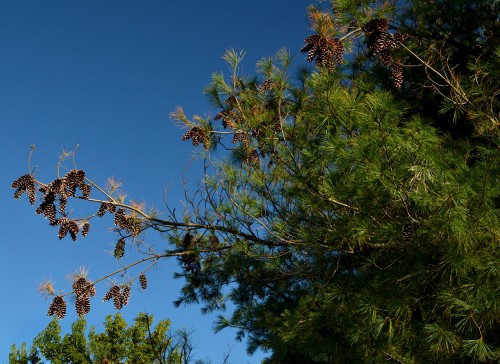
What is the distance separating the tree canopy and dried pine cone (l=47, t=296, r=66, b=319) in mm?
13

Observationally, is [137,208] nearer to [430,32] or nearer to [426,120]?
[426,120]

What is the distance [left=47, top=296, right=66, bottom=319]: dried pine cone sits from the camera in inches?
208

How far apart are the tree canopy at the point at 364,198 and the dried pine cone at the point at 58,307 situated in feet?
0.04

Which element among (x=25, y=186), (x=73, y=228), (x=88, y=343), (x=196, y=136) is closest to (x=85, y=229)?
(x=73, y=228)

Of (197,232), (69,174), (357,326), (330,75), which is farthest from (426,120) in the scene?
(69,174)

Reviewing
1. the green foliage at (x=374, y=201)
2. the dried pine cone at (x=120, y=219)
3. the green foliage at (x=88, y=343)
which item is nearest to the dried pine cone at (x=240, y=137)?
the green foliage at (x=374, y=201)

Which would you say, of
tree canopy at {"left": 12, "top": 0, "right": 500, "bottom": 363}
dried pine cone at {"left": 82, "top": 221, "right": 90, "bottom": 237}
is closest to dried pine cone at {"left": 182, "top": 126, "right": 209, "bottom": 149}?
tree canopy at {"left": 12, "top": 0, "right": 500, "bottom": 363}

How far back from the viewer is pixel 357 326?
14.8ft

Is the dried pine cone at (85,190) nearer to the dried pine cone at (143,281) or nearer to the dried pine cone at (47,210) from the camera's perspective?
the dried pine cone at (47,210)

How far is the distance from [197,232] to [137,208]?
1.15 meters

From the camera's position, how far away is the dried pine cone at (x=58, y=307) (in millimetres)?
5277

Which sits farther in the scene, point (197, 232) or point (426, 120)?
point (197, 232)

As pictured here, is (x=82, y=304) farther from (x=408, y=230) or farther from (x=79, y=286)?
(x=408, y=230)

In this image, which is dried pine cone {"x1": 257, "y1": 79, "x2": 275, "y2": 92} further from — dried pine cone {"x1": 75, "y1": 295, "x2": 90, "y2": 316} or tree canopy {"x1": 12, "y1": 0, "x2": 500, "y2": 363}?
dried pine cone {"x1": 75, "y1": 295, "x2": 90, "y2": 316}
